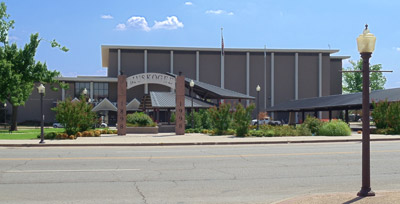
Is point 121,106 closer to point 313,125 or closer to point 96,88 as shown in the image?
point 313,125

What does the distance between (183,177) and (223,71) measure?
70363mm

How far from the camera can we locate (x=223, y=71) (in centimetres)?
8100

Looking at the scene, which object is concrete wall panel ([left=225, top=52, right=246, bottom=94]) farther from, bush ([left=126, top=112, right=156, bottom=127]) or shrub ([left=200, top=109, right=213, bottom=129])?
bush ([left=126, top=112, right=156, bottom=127])

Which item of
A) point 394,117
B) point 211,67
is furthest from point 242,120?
point 211,67

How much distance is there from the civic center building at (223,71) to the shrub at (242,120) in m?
47.9

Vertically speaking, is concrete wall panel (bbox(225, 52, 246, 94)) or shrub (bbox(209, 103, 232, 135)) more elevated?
concrete wall panel (bbox(225, 52, 246, 94))

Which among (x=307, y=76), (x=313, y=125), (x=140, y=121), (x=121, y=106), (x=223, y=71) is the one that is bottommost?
(x=313, y=125)

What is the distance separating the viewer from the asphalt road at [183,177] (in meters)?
8.88

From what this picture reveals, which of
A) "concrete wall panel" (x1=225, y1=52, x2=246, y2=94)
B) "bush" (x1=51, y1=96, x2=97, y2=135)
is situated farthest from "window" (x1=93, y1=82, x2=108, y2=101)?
"bush" (x1=51, y1=96, x2=97, y2=135)

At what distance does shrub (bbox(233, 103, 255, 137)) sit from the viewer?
28297 mm

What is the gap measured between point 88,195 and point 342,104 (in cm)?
4160

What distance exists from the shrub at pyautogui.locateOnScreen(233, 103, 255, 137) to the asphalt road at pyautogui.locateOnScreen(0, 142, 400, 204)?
40.1ft

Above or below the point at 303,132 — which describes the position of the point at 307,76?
above

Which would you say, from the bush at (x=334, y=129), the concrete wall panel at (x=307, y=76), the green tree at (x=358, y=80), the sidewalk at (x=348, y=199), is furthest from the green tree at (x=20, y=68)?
the green tree at (x=358, y=80)
